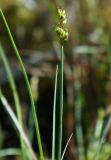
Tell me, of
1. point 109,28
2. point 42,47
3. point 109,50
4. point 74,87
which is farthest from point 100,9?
point 109,50

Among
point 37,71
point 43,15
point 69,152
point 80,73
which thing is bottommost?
point 69,152

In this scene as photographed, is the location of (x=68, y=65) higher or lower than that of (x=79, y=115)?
higher

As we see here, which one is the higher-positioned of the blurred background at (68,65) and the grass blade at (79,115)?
Answer: the blurred background at (68,65)

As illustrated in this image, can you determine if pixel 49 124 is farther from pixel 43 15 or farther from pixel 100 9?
pixel 43 15

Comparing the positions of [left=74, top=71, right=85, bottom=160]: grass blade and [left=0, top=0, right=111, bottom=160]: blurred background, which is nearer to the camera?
[left=74, top=71, right=85, bottom=160]: grass blade

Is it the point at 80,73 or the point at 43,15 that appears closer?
the point at 80,73

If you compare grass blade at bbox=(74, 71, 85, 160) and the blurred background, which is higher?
the blurred background

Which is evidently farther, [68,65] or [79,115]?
[68,65]

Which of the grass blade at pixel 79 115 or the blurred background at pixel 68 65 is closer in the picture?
the grass blade at pixel 79 115
